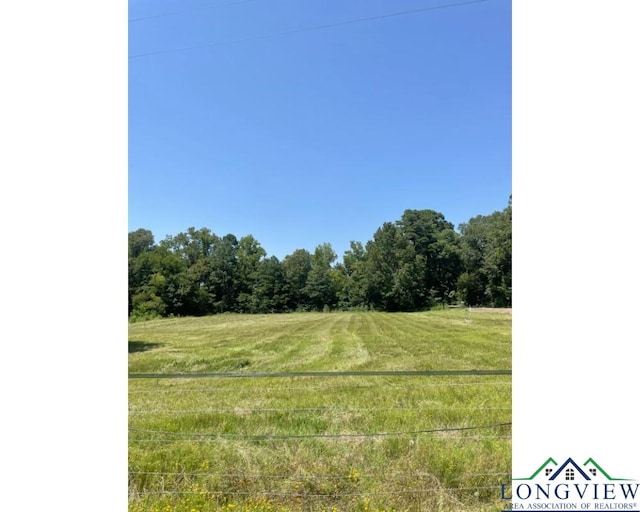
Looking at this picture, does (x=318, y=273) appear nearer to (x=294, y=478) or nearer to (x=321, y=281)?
(x=321, y=281)

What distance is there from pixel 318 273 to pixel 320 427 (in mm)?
1432

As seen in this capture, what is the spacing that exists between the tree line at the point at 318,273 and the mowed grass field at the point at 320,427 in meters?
0.32

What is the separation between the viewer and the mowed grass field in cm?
115

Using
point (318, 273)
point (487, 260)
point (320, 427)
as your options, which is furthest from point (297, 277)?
point (487, 260)

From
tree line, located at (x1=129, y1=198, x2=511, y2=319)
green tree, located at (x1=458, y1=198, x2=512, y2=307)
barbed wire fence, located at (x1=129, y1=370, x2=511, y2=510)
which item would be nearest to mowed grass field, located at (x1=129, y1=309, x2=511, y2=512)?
barbed wire fence, located at (x1=129, y1=370, x2=511, y2=510)

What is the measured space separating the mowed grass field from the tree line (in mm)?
319

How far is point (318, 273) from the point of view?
2695mm

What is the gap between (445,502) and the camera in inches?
44.0
